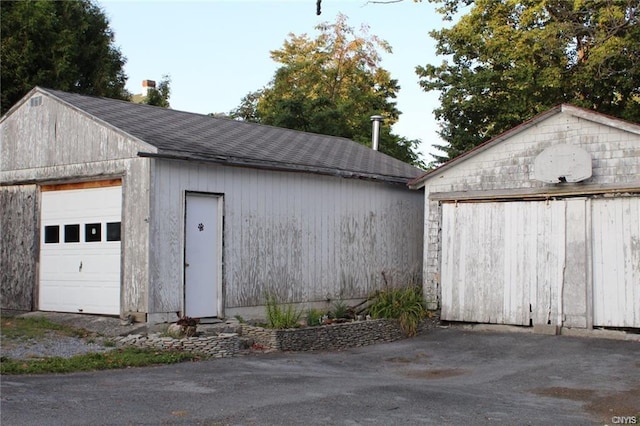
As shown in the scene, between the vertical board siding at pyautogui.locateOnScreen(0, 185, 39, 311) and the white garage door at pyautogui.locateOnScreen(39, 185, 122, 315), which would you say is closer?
the white garage door at pyautogui.locateOnScreen(39, 185, 122, 315)

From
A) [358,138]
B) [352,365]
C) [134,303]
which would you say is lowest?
Answer: [352,365]

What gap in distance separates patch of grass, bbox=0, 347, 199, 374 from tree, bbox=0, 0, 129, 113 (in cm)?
2028

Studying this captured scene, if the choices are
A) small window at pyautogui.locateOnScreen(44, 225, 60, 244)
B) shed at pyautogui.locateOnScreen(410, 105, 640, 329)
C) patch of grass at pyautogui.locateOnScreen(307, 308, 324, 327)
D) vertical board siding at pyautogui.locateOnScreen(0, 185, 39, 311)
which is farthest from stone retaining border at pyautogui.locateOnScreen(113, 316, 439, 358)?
vertical board siding at pyautogui.locateOnScreen(0, 185, 39, 311)

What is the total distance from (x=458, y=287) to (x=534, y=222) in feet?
6.92

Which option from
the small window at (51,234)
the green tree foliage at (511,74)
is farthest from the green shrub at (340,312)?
the green tree foliage at (511,74)

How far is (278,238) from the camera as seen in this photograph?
14.6m

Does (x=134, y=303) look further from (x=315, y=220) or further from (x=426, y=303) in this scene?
(x=426, y=303)

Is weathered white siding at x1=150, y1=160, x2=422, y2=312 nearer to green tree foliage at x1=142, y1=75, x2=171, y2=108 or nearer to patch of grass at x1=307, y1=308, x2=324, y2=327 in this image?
patch of grass at x1=307, y1=308, x2=324, y2=327

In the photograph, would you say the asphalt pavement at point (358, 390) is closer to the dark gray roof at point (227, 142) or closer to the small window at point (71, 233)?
the dark gray roof at point (227, 142)

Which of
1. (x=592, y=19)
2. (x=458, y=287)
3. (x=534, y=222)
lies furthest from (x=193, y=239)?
(x=592, y=19)

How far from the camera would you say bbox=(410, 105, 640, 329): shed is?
43.4ft

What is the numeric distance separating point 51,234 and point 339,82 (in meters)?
29.6

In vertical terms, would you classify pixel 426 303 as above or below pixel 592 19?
below

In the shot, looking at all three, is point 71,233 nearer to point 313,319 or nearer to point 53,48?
point 313,319
